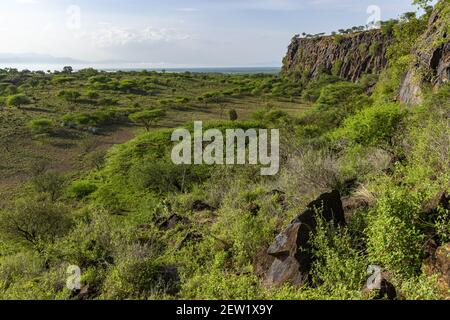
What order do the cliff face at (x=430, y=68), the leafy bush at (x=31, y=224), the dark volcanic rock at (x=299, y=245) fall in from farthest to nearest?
the cliff face at (x=430, y=68), the leafy bush at (x=31, y=224), the dark volcanic rock at (x=299, y=245)

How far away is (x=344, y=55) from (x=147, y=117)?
4687 centimetres

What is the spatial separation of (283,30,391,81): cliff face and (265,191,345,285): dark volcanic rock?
57079mm

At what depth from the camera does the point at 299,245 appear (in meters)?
5.49

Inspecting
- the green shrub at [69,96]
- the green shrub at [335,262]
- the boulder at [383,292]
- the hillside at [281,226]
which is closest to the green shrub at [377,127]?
the hillside at [281,226]

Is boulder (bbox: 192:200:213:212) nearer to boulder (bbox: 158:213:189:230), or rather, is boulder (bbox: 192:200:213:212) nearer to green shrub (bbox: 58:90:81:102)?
boulder (bbox: 158:213:189:230)

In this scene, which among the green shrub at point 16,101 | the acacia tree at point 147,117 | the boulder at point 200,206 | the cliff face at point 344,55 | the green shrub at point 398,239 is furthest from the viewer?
the cliff face at point 344,55

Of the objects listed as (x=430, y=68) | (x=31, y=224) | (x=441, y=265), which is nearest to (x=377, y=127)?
(x=441, y=265)

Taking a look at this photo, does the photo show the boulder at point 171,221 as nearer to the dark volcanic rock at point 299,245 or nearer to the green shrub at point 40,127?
the dark volcanic rock at point 299,245

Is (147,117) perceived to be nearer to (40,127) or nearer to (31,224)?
(40,127)

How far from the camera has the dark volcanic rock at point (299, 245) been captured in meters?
5.24

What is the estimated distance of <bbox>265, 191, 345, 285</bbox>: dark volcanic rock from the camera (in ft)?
17.2

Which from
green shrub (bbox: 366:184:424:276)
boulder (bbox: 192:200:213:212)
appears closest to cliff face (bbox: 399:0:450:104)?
boulder (bbox: 192:200:213:212)

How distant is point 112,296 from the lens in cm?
559

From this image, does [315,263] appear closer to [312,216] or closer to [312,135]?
[312,216]
